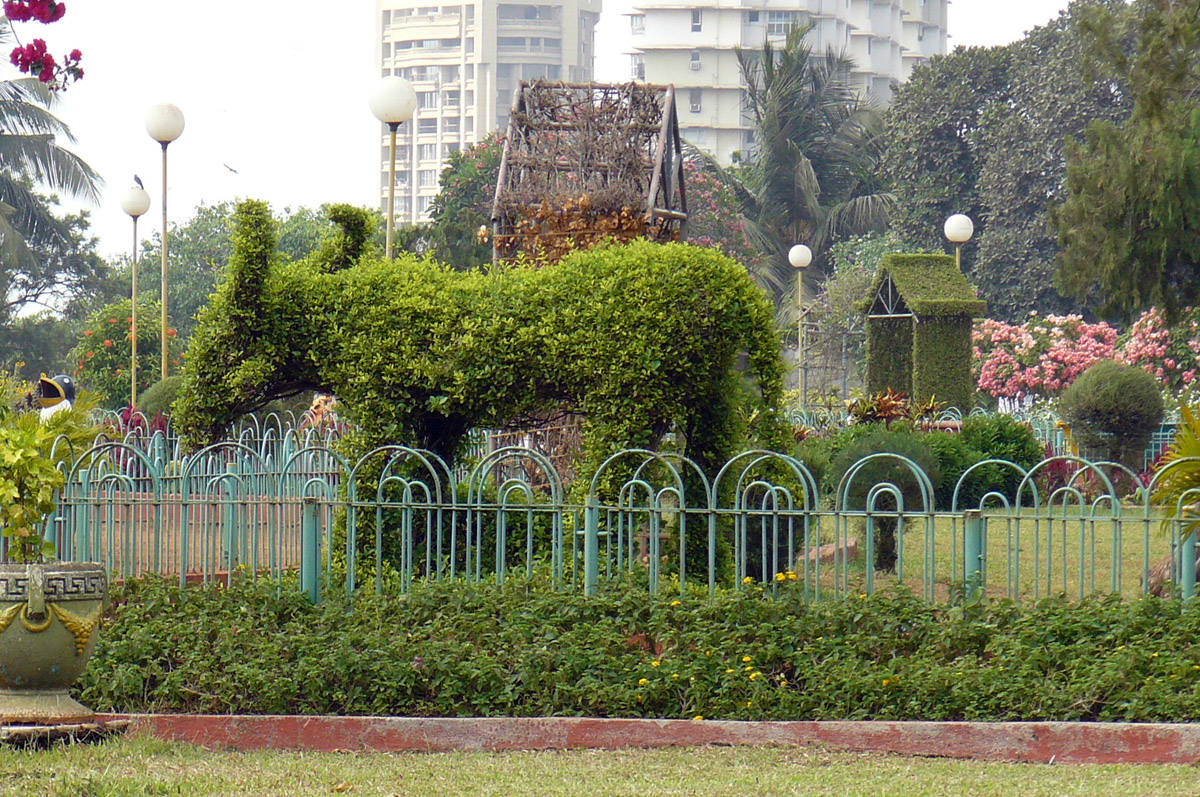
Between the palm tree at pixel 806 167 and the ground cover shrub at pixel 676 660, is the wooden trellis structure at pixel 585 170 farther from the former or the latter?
the palm tree at pixel 806 167

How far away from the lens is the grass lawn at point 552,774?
18.6ft

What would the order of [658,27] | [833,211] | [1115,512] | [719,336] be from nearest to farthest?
[1115,512]
[719,336]
[833,211]
[658,27]

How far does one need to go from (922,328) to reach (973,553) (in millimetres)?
14258

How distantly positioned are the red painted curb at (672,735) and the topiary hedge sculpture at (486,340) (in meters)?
2.49

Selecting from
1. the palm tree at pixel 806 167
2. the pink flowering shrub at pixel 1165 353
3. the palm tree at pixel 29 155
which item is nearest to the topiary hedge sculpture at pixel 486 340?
the pink flowering shrub at pixel 1165 353

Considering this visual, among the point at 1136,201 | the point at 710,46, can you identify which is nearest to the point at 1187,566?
the point at 1136,201

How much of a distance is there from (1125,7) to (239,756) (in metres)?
30.9

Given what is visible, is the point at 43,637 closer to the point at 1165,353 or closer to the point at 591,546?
the point at 591,546

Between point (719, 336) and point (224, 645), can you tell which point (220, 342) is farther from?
point (719, 336)

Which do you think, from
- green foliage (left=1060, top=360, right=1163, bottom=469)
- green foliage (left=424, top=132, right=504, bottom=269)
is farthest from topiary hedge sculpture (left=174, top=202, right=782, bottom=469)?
green foliage (left=424, top=132, right=504, bottom=269)

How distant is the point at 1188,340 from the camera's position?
2895 cm

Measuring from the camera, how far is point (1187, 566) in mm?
7238

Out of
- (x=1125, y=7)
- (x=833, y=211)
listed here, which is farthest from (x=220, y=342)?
(x=833, y=211)

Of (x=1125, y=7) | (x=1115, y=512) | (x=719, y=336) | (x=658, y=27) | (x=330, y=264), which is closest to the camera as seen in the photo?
(x=1115, y=512)
